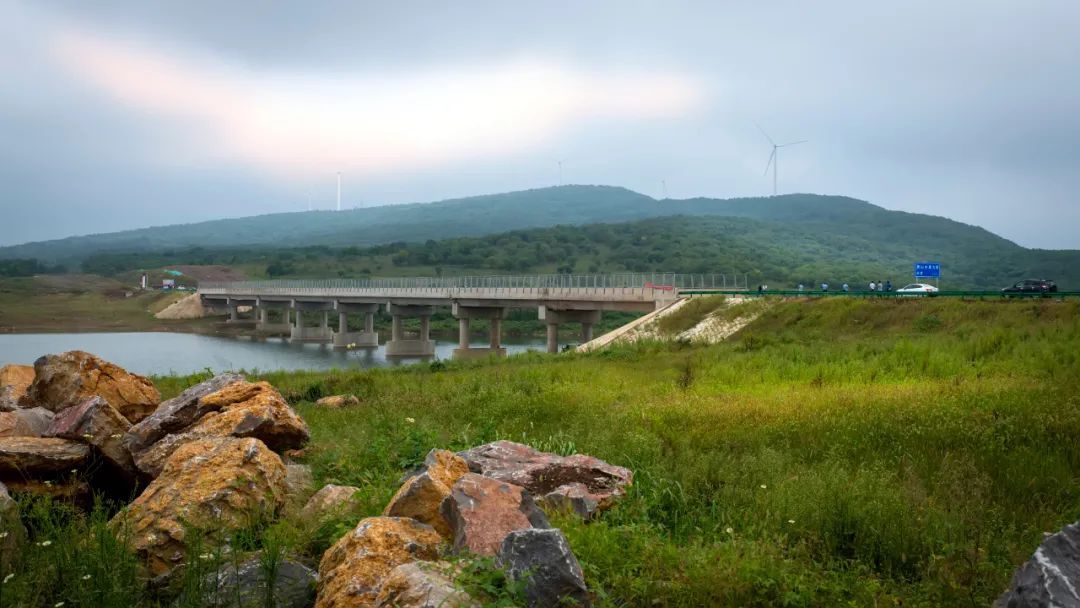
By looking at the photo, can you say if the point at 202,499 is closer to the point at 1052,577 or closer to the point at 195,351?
the point at 1052,577

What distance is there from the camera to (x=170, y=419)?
43.3 feet

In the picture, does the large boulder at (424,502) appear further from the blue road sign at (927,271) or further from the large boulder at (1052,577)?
the blue road sign at (927,271)

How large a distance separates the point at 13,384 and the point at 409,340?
73280 millimetres

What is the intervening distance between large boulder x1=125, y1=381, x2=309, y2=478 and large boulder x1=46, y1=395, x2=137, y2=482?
9.0 inches

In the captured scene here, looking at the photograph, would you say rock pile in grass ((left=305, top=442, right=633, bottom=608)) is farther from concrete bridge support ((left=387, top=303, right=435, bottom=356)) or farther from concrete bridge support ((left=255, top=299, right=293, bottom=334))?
concrete bridge support ((left=255, top=299, right=293, bottom=334))

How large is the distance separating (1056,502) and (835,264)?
176 meters

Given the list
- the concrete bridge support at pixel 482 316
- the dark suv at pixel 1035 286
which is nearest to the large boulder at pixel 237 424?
the dark suv at pixel 1035 286

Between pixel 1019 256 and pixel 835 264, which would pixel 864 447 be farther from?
pixel 1019 256

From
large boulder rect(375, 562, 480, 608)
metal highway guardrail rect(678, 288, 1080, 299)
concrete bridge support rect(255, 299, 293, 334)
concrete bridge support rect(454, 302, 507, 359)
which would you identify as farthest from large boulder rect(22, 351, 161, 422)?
concrete bridge support rect(255, 299, 293, 334)

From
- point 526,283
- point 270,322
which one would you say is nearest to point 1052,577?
point 526,283

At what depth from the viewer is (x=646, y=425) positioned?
15219 mm

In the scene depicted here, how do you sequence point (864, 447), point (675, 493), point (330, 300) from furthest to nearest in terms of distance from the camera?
point (330, 300), point (864, 447), point (675, 493)

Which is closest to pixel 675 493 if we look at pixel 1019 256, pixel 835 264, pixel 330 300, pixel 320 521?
pixel 320 521

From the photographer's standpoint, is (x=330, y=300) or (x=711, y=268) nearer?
(x=330, y=300)
